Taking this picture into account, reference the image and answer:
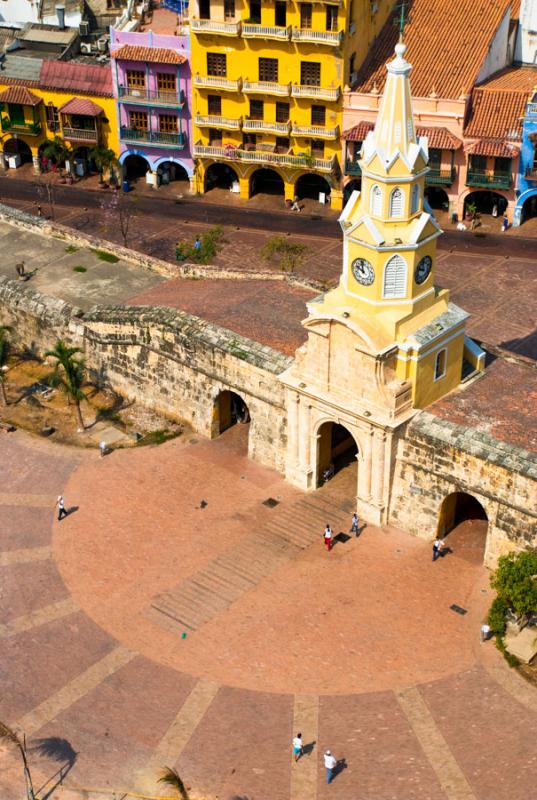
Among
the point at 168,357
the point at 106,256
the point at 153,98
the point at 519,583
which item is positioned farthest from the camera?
the point at 153,98

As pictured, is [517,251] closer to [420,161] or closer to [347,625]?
[420,161]

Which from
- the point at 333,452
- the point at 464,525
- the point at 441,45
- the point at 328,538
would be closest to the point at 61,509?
the point at 328,538

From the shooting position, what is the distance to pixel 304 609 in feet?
191

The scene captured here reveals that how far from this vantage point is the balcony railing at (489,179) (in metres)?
90.8

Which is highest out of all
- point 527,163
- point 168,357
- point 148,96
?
point 148,96

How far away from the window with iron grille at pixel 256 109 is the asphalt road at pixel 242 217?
24.4ft

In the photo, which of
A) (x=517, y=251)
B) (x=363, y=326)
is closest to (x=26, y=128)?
(x=517, y=251)

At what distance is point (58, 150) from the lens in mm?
102062

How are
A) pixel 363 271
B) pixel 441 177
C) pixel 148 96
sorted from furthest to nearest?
pixel 148 96, pixel 441 177, pixel 363 271

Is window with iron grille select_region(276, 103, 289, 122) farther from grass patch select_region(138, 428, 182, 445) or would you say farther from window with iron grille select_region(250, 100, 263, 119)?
grass patch select_region(138, 428, 182, 445)

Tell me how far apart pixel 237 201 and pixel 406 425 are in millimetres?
44221

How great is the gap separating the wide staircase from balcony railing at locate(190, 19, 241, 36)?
40.7m

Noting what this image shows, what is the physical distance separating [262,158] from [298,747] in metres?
56.6

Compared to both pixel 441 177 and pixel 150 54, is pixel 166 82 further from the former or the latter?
pixel 441 177
